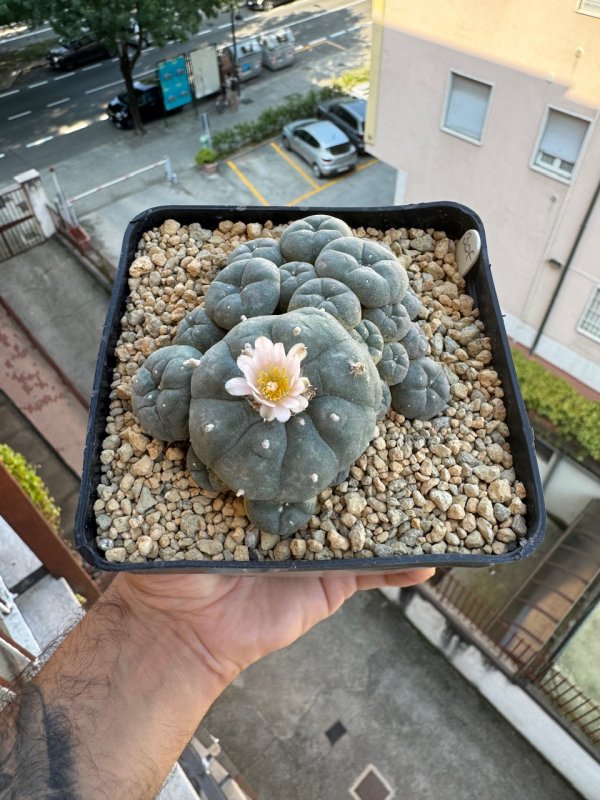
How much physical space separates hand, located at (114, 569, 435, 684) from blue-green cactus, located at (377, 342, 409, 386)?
1.27m

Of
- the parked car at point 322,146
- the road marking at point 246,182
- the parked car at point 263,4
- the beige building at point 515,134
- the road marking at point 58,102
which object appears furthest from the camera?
the parked car at point 263,4

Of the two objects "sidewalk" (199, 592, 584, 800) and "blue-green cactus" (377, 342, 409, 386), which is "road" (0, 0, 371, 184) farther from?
"blue-green cactus" (377, 342, 409, 386)

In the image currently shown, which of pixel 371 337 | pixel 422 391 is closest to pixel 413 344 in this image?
pixel 422 391

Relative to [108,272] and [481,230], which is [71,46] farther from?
[481,230]

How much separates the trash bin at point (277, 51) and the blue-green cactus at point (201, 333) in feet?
62.0

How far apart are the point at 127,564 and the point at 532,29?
7607mm

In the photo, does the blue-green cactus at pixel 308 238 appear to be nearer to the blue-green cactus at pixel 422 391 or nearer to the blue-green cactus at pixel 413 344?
the blue-green cactus at pixel 413 344

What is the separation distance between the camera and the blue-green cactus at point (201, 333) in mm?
2916

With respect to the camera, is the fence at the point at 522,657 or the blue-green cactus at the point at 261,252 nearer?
the blue-green cactus at the point at 261,252

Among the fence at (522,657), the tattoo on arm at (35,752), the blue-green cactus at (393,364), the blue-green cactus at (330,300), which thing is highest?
the blue-green cactus at (330,300)

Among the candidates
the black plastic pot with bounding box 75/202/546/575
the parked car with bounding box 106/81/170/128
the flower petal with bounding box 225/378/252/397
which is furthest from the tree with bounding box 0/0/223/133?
the flower petal with bounding box 225/378/252/397

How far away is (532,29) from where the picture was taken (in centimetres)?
674

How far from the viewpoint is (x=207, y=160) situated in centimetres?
1374

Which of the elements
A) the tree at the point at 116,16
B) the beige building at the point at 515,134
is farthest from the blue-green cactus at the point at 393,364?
the tree at the point at 116,16
